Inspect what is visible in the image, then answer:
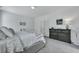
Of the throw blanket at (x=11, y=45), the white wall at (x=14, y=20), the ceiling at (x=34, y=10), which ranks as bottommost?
the throw blanket at (x=11, y=45)

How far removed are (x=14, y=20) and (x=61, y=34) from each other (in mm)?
1848

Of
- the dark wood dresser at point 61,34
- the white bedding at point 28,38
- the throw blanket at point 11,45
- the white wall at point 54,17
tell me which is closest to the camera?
the throw blanket at point 11,45

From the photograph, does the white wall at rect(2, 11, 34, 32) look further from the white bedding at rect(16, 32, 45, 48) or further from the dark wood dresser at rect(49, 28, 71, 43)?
the dark wood dresser at rect(49, 28, 71, 43)

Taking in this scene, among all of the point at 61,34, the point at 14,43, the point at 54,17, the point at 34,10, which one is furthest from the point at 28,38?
the point at 61,34

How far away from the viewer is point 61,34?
262cm

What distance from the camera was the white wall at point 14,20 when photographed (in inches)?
68.6

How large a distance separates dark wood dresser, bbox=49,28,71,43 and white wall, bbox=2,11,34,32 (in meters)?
0.78

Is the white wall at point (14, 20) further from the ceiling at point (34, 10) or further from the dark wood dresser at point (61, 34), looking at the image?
the dark wood dresser at point (61, 34)

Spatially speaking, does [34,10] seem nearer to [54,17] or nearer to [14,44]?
[54,17]

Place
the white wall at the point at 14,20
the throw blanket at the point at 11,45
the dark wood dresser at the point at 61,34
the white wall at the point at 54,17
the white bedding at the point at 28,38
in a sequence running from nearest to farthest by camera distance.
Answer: the throw blanket at the point at 11,45, the white bedding at the point at 28,38, the white wall at the point at 14,20, the white wall at the point at 54,17, the dark wood dresser at the point at 61,34

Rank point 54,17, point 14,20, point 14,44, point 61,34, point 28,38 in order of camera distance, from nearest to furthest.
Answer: point 14,44
point 28,38
point 14,20
point 54,17
point 61,34

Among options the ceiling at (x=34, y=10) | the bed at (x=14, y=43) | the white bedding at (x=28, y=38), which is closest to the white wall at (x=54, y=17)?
the ceiling at (x=34, y=10)

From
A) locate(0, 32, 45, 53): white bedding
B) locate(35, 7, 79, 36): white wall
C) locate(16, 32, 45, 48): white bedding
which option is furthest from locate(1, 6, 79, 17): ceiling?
locate(0, 32, 45, 53): white bedding

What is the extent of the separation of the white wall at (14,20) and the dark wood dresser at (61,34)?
2.56 ft
